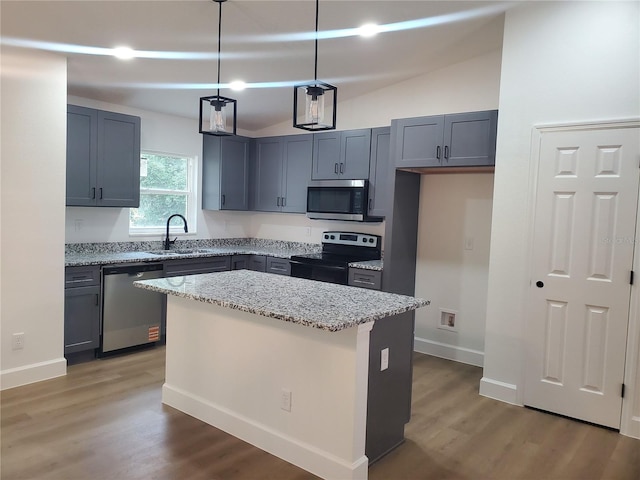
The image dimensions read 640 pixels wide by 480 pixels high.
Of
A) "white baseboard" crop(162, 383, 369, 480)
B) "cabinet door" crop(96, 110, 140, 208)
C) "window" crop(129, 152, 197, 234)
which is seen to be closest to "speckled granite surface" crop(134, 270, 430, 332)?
"white baseboard" crop(162, 383, 369, 480)

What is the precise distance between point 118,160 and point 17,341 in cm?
181

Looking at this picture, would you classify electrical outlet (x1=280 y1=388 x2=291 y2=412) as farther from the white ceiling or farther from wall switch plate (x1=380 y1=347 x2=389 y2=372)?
the white ceiling

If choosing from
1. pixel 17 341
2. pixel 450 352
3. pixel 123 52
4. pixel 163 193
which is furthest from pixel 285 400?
pixel 163 193

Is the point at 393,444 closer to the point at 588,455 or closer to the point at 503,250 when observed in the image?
the point at 588,455

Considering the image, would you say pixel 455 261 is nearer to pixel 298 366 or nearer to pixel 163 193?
pixel 298 366

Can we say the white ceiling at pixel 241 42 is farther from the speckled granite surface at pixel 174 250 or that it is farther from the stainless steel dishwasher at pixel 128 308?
the stainless steel dishwasher at pixel 128 308

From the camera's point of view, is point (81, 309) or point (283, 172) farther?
point (283, 172)

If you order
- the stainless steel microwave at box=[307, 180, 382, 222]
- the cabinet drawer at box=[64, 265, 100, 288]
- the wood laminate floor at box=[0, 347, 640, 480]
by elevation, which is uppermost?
the stainless steel microwave at box=[307, 180, 382, 222]

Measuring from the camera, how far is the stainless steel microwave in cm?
467

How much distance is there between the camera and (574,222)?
3.23 metres

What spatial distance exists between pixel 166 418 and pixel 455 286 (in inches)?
112

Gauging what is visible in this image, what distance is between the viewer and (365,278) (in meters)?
4.44

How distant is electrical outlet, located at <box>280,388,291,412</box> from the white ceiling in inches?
94.9

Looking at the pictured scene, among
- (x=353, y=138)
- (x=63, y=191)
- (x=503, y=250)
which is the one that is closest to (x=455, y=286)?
(x=503, y=250)
